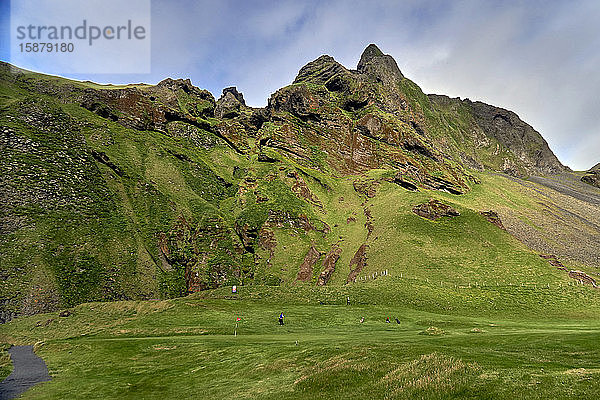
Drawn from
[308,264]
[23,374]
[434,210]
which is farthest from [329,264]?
[23,374]

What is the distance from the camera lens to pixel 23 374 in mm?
33438

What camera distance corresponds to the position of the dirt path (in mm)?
27844

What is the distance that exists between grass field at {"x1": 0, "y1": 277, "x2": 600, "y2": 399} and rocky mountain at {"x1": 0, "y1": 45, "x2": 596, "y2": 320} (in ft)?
46.1

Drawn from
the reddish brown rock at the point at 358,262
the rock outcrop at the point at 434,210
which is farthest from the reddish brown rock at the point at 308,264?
the rock outcrop at the point at 434,210

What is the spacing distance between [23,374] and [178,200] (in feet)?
250

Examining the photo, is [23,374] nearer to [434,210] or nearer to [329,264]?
[329,264]

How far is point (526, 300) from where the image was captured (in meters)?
63.8

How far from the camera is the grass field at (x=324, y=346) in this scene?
1836 cm

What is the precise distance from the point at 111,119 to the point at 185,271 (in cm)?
9183

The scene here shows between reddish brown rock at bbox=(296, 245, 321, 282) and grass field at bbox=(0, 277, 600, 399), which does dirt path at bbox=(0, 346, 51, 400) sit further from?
reddish brown rock at bbox=(296, 245, 321, 282)

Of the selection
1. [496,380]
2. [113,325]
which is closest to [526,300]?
[496,380]

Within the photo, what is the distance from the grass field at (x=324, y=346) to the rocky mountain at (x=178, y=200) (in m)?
14.1

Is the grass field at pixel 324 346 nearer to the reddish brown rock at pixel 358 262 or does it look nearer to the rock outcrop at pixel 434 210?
the reddish brown rock at pixel 358 262

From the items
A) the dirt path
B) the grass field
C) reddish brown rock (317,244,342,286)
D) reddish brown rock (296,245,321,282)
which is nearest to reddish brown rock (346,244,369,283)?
reddish brown rock (317,244,342,286)
